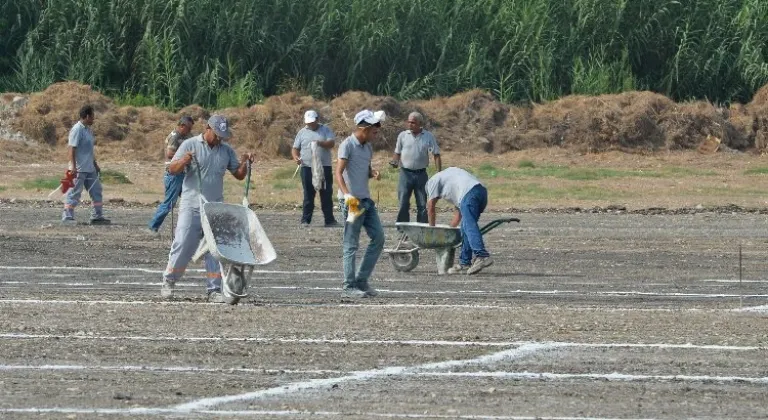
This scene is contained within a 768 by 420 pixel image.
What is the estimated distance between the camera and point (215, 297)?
15797mm

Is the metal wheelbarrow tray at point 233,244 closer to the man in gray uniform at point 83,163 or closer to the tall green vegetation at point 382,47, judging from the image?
the man in gray uniform at point 83,163

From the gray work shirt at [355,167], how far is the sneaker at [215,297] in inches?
68.1

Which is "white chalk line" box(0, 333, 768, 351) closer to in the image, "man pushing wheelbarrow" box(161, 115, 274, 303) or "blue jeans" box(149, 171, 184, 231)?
"man pushing wheelbarrow" box(161, 115, 274, 303)

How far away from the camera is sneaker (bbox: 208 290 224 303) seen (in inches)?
618

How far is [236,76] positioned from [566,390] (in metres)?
34.1

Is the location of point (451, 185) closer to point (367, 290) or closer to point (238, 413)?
point (367, 290)

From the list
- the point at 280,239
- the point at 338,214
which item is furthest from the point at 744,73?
the point at 280,239

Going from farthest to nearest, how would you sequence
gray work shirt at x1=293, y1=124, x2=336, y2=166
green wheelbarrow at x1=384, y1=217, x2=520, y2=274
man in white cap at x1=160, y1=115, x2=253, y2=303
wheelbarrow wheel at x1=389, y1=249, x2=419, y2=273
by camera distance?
gray work shirt at x1=293, y1=124, x2=336, y2=166, wheelbarrow wheel at x1=389, y1=249, x2=419, y2=273, green wheelbarrow at x1=384, y1=217, x2=520, y2=274, man in white cap at x1=160, y1=115, x2=253, y2=303

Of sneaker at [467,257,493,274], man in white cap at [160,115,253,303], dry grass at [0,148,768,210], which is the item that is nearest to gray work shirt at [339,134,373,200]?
man in white cap at [160,115,253,303]

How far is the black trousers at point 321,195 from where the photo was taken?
1019 inches

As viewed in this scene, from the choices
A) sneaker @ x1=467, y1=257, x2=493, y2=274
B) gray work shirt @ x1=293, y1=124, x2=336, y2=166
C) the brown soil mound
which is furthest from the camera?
the brown soil mound

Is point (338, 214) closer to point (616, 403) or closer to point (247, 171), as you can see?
point (247, 171)

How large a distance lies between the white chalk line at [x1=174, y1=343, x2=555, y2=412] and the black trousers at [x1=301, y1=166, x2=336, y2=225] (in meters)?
13.2

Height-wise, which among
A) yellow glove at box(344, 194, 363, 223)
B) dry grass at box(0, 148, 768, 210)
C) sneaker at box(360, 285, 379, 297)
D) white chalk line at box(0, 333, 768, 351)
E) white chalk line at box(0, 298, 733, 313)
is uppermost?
yellow glove at box(344, 194, 363, 223)
